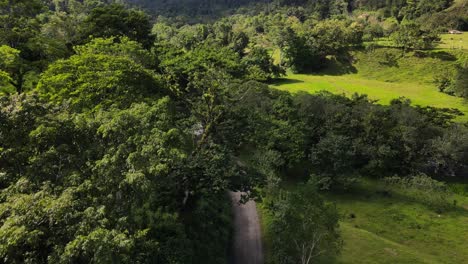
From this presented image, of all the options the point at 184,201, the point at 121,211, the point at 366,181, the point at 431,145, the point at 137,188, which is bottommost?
the point at 366,181

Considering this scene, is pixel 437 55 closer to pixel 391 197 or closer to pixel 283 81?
pixel 283 81

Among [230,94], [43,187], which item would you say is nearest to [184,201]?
[43,187]

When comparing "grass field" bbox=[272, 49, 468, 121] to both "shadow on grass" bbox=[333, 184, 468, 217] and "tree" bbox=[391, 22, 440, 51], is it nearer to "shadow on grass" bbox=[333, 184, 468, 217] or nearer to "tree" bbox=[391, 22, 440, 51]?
"tree" bbox=[391, 22, 440, 51]

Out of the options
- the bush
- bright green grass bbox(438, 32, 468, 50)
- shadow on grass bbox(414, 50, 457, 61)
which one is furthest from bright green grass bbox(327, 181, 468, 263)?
bright green grass bbox(438, 32, 468, 50)

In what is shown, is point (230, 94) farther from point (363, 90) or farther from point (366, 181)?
point (363, 90)

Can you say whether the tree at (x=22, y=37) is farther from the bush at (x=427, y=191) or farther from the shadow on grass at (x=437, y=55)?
the shadow on grass at (x=437, y=55)

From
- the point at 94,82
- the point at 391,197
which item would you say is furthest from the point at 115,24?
the point at 391,197
